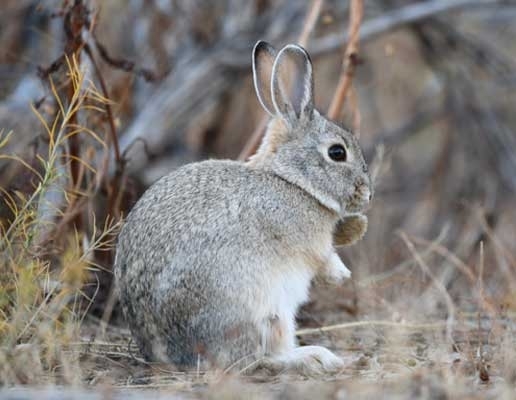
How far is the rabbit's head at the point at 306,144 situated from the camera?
15.5 ft

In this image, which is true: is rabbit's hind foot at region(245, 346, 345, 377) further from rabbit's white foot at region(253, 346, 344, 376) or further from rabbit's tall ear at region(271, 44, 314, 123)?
rabbit's tall ear at region(271, 44, 314, 123)

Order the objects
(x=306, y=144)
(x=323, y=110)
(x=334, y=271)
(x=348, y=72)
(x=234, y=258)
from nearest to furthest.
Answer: (x=234, y=258) → (x=334, y=271) → (x=306, y=144) → (x=348, y=72) → (x=323, y=110)

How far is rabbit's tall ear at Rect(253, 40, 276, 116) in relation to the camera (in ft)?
15.8

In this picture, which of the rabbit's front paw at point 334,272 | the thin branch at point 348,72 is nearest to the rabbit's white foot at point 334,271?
the rabbit's front paw at point 334,272

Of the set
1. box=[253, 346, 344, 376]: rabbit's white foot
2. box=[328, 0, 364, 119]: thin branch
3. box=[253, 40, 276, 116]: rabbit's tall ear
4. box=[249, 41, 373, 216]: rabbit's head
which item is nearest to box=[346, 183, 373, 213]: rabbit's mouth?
box=[249, 41, 373, 216]: rabbit's head

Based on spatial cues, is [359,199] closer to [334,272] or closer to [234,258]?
[334,272]

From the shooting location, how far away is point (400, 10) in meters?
7.94

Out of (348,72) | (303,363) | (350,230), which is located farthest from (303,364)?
(348,72)

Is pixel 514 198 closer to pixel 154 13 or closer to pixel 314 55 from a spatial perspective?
pixel 314 55

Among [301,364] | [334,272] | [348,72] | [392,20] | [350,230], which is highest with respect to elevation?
[392,20]

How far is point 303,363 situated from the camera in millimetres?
4156

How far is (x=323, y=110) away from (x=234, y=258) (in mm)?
4006

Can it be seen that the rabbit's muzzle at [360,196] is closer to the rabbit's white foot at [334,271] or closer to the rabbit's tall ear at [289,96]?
the rabbit's white foot at [334,271]

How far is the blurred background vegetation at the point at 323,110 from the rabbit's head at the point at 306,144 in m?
0.64
